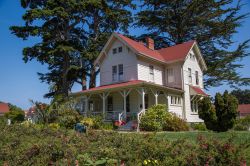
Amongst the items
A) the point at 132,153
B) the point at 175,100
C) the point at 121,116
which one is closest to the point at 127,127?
the point at 121,116

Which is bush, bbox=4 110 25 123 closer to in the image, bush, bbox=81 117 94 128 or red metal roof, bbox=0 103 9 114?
bush, bbox=81 117 94 128

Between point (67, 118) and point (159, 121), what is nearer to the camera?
point (159, 121)

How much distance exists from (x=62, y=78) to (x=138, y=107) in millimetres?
15061

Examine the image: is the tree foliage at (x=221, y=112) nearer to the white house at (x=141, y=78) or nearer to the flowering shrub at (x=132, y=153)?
the white house at (x=141, y=78)

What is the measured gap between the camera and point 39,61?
33.6 metres

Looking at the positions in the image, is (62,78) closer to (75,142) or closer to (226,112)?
(226,112)

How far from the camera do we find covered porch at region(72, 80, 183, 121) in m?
22.9

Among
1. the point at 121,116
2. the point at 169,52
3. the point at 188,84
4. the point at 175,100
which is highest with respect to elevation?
the point at 169,52

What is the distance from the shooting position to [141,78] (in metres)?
26.3

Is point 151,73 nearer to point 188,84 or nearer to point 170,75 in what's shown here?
point 170,75

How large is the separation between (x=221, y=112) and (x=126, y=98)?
39.9 ft

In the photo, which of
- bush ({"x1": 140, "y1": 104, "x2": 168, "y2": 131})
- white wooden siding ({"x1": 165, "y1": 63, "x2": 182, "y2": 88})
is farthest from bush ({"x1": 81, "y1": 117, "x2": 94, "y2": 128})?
white wooden siding ({"x1": 165, "y1": 63, "x2": 182, "y2": 88})

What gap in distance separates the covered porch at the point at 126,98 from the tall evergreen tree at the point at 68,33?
19.7 ft

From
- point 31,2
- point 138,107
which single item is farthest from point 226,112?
point 31,2
